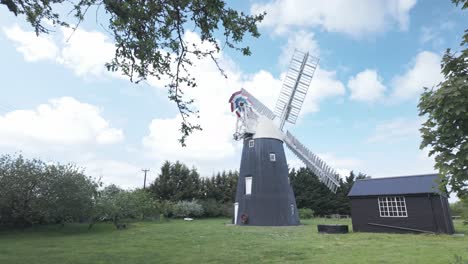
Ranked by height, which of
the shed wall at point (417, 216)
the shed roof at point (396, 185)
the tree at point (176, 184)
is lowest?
the shed wall at point (417, 216)

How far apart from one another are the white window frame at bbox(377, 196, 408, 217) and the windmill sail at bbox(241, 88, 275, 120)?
1207 centimetres

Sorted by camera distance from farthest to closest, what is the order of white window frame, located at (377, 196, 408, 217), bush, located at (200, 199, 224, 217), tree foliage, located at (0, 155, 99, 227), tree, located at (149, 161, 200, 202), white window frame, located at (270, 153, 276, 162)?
tree, located at (149, 161, 200, 202) → bush, located at (200, 199, 224, 217) → white window frame, located at (270, 153, 276, 162) → tree foliage, located at (0, 155, 99, 227) → white window frame, located at (377, 196, 408, 217)

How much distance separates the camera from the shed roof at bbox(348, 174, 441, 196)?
1648 centimetres

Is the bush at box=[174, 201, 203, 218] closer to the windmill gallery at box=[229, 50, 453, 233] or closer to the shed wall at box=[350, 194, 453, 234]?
the windmill gallery at box=[229, 50, 453, 233]

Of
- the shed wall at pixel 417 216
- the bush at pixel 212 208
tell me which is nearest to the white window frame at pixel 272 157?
the shed wall at pixel 417 216

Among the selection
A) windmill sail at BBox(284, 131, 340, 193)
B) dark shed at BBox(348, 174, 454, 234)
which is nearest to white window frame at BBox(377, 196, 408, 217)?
dark shed at BBox(348, 174, 454, 234)

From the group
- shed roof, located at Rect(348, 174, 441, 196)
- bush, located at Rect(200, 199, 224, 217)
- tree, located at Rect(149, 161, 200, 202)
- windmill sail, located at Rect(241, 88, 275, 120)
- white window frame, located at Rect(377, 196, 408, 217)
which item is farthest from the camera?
tree, located at Rect(149, 161, 200, 202)

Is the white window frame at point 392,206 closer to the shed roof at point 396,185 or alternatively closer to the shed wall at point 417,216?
the shed wall at point 417,216

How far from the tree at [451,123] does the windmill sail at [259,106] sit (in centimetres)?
2172

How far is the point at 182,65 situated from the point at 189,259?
6448 millimetres

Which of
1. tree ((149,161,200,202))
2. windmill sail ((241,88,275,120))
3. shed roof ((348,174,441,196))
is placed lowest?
shed roof ((348,174,441,196))

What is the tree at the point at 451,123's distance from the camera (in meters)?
4.51

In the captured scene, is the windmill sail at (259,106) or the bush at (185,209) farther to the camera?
the bush at (185,209)

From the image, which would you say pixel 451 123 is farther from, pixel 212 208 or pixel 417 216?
pixel 212 208
